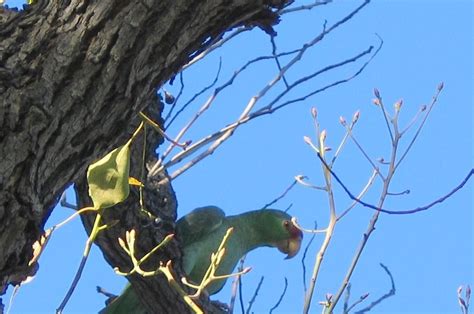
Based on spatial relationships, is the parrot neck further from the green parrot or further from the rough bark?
the rough bark

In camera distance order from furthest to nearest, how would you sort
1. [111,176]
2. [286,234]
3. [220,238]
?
[286,234]
[220,238]
[111,176]

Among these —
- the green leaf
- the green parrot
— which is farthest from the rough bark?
the green parrot

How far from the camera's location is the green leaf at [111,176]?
150cm

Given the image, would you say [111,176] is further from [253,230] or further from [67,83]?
[253,230]

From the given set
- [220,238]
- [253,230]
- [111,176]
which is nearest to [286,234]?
[253,230]

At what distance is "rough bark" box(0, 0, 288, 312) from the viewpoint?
1442 mm

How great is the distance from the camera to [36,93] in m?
1.49

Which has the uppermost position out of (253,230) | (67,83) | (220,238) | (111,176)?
(253,230)

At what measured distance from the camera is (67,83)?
5.02 ft

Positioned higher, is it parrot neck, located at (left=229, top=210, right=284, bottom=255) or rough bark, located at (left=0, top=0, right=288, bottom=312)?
parrot neck, located at (left=229, top=210, right=284, bottom=255)

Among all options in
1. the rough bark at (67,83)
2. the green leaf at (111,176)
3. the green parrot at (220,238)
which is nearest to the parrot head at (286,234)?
the green parrot at (220,238)

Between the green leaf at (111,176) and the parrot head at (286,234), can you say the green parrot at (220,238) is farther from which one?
the green leaf at (111,176)

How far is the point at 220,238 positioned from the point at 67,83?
2.20 m

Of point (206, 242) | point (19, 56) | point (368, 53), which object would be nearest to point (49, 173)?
point (19, 56)
